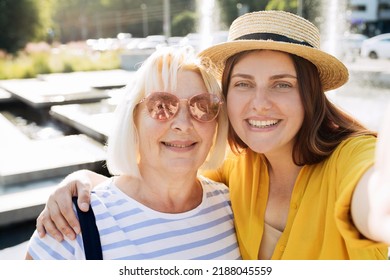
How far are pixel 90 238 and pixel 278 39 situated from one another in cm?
103

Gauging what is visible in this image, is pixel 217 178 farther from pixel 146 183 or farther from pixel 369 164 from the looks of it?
pixel 369 164

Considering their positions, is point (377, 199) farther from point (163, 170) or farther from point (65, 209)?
point (65, 209)

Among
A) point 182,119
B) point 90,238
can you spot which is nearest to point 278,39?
point 182,119

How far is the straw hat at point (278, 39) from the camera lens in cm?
170

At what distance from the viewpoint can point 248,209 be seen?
73.6 inches

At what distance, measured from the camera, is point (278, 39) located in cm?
172

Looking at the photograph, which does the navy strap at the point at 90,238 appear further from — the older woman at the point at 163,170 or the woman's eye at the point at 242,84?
the woman's eye at the point at 242,84

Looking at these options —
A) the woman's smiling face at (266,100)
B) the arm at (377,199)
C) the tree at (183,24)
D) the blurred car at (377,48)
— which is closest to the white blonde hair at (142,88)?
the woman's smiling face at (266,100)

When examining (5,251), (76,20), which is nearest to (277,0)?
(5,251)

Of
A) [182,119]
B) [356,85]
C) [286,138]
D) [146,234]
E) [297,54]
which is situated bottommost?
[356,85]

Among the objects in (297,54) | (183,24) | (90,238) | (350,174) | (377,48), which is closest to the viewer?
(350,174)

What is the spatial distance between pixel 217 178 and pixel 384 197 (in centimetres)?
121

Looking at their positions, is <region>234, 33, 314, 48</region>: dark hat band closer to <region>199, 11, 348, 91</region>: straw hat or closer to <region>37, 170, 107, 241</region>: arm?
<region>199, 11, 348, 91</region>: straw hat
